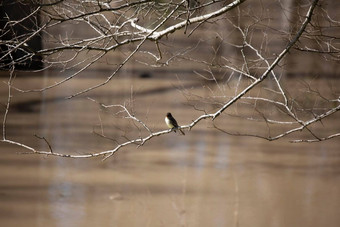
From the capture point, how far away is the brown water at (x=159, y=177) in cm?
506

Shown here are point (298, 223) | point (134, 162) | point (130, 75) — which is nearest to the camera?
point (298, 223)

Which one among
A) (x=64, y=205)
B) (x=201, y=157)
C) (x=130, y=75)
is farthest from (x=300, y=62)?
(x=64, y=205)

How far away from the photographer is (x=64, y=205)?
16.9 ft

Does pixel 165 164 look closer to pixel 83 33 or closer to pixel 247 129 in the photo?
pixel 247 129

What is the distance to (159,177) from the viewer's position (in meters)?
5.68

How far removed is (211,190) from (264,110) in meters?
2.05

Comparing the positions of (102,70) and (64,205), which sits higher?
(102,70)

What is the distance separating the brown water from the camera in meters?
5.06

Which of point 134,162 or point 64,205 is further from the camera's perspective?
point 134,162

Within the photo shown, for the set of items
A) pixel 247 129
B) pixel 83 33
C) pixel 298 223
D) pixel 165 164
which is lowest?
pixel 298 223

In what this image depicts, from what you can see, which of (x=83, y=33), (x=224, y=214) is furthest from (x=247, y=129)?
(x=83, y=33)

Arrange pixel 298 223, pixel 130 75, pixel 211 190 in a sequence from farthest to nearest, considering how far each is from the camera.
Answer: pixel 130 75
pixel 211 190
pixel 298 223

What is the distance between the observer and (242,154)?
6332 millimetres

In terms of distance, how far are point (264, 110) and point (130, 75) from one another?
7.06 ft
